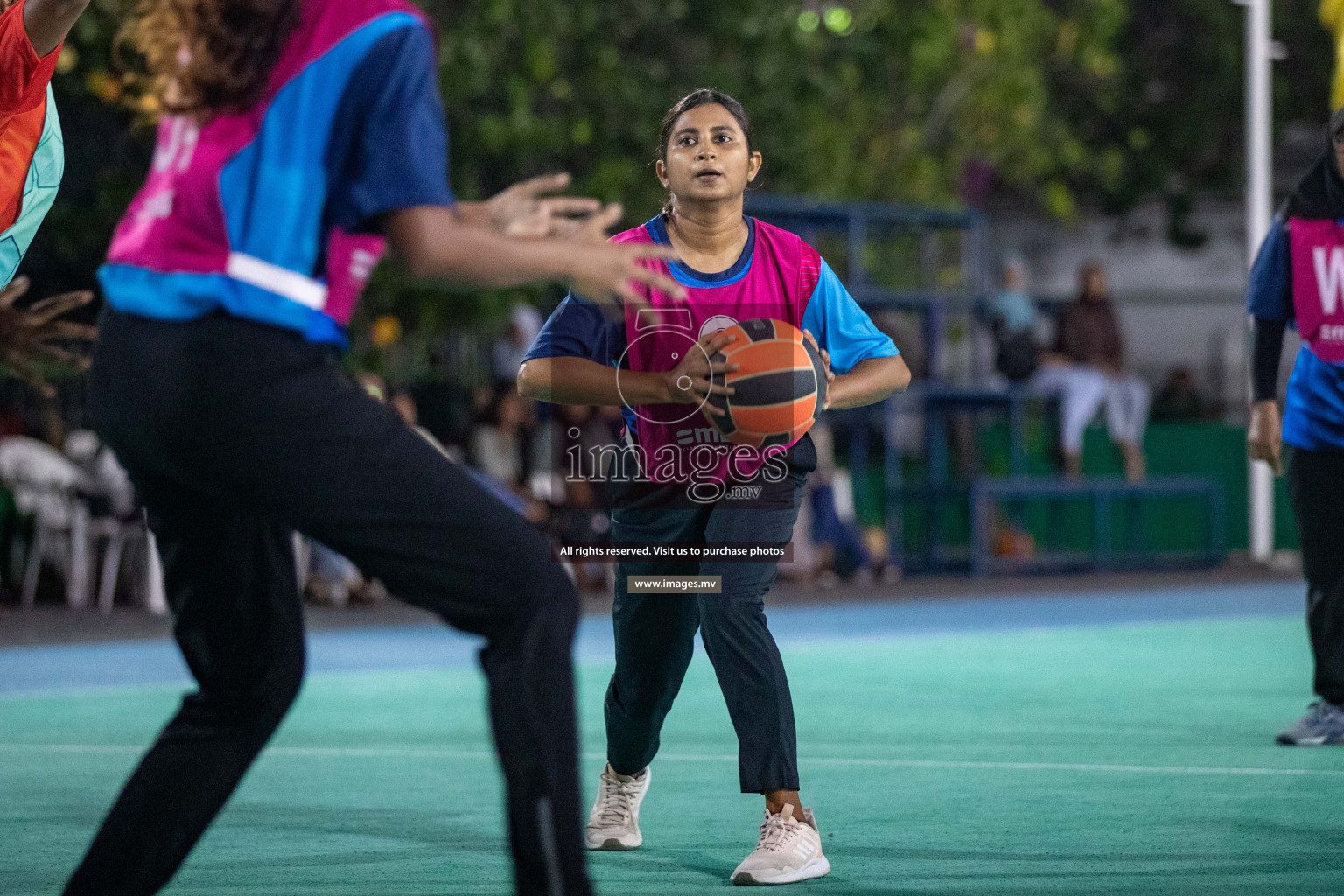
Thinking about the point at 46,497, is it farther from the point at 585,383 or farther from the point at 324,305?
the point at 324,305

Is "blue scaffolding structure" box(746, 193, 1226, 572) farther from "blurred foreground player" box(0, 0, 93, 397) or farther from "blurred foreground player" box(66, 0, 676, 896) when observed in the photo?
"blurred foreground player" box(66, 0, 676, 896)

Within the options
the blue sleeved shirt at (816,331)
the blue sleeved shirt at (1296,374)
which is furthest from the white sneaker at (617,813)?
the blue sleeved shirt at (1296,374)

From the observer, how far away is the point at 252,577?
3.81 meters

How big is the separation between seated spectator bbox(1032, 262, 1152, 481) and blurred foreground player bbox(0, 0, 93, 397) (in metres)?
15.7

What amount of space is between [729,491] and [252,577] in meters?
1.98

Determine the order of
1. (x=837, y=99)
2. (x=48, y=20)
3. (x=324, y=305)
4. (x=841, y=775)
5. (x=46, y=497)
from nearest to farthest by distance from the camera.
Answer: (x=324, y=305) < (x=48, y=20) < (x=841, y=775) < (x=46, y=497) < (x=837, y=99)

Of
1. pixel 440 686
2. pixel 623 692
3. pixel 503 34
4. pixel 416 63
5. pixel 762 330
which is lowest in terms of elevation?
pixel 440 686

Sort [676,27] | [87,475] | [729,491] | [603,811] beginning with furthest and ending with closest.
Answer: [676,27] < [87,475] < [603,811] < [729,491]

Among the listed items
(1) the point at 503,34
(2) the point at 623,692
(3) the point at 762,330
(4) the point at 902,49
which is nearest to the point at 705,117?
(3) the point at 762,330

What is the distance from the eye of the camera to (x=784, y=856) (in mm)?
5195

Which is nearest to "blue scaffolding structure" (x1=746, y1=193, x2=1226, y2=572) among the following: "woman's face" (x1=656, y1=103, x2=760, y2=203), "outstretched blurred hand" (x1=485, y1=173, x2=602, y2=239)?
"woman's face" (x1=656, y1=103, x2=760, y2=203)

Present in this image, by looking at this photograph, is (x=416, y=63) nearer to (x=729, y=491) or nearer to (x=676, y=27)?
(x=729, y=491)

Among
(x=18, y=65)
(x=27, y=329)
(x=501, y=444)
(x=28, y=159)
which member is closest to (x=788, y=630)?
(x=501, y=444)

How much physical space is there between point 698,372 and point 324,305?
179 centimetres
